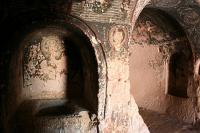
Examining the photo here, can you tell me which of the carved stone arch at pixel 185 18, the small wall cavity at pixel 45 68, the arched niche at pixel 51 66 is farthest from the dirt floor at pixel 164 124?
the small wall cavity at pixel 45 68

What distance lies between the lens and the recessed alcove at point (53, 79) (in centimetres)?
475

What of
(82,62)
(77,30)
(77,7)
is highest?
(77,7)

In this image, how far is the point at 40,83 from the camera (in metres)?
5.64

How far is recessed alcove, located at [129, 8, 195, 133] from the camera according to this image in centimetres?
648

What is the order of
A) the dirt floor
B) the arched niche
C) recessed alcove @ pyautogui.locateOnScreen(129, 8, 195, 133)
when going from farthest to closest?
recessed alcove @ pyautogui.locateOnScreen(129, 8, 195, 133)
the dirt floor
the arched niche

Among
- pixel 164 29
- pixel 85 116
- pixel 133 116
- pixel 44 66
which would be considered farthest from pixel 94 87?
pixel 164 29

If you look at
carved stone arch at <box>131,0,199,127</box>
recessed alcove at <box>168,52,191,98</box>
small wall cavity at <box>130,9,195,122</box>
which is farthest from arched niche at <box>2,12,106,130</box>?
recessed alcove at <box>168,52,191,98</box>

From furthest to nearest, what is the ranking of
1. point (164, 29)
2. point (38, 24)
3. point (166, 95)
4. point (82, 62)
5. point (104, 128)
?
point (166, 95), point (164, 29), point (82, 62), point (104, 128), point (38, 24)

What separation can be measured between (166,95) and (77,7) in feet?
12.7

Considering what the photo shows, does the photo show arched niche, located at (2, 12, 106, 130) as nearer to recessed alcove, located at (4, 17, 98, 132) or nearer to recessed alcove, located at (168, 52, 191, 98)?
recessed alcove, located at (4, 17, 98, 132)

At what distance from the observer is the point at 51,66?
5680 millimetres

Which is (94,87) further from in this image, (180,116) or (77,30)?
(180,116)

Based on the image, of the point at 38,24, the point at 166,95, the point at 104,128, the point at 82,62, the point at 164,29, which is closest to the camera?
the point at 38,24

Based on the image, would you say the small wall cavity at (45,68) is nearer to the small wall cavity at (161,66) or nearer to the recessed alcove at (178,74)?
the small wall cavity at (161,66)
